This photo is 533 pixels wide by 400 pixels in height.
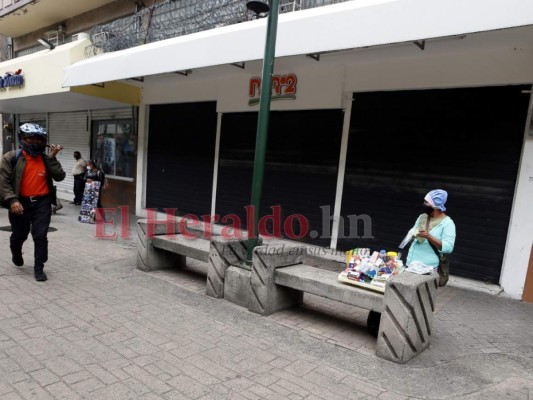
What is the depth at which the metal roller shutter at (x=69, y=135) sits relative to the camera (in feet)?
42.8

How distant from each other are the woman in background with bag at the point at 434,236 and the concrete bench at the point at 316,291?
289mm

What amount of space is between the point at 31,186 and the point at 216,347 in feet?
10.5

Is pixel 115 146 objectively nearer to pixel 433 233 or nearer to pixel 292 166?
pixel 292 166

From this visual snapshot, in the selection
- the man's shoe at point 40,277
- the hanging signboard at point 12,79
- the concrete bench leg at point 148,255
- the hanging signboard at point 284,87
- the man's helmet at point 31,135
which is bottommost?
the man's shoe at point 40,277

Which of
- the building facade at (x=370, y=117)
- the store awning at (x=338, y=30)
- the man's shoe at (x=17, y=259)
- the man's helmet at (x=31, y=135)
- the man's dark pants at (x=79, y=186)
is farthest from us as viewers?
the man's dark pants at (x=79, y=186)

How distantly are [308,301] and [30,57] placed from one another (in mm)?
11692

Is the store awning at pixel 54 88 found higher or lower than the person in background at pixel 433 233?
higher

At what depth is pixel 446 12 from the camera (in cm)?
439

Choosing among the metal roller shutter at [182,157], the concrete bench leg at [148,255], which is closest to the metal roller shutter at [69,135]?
the metal roller shutter at [182,157]

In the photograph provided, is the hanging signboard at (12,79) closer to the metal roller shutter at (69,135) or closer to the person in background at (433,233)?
the metal roller shutter at (69,135)

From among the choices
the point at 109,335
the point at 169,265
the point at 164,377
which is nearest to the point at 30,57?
the point at 169,265

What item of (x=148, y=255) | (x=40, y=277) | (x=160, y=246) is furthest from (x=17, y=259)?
(x=160, y=246)

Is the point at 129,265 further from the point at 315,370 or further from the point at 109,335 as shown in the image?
the point at 315,370

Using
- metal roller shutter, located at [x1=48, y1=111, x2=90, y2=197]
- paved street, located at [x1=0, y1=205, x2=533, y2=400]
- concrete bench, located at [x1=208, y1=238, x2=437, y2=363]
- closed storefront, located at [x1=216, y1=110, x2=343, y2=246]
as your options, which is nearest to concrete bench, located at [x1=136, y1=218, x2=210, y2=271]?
paved street, located at [x1=0, y1=205, x2=533, y2=400]
